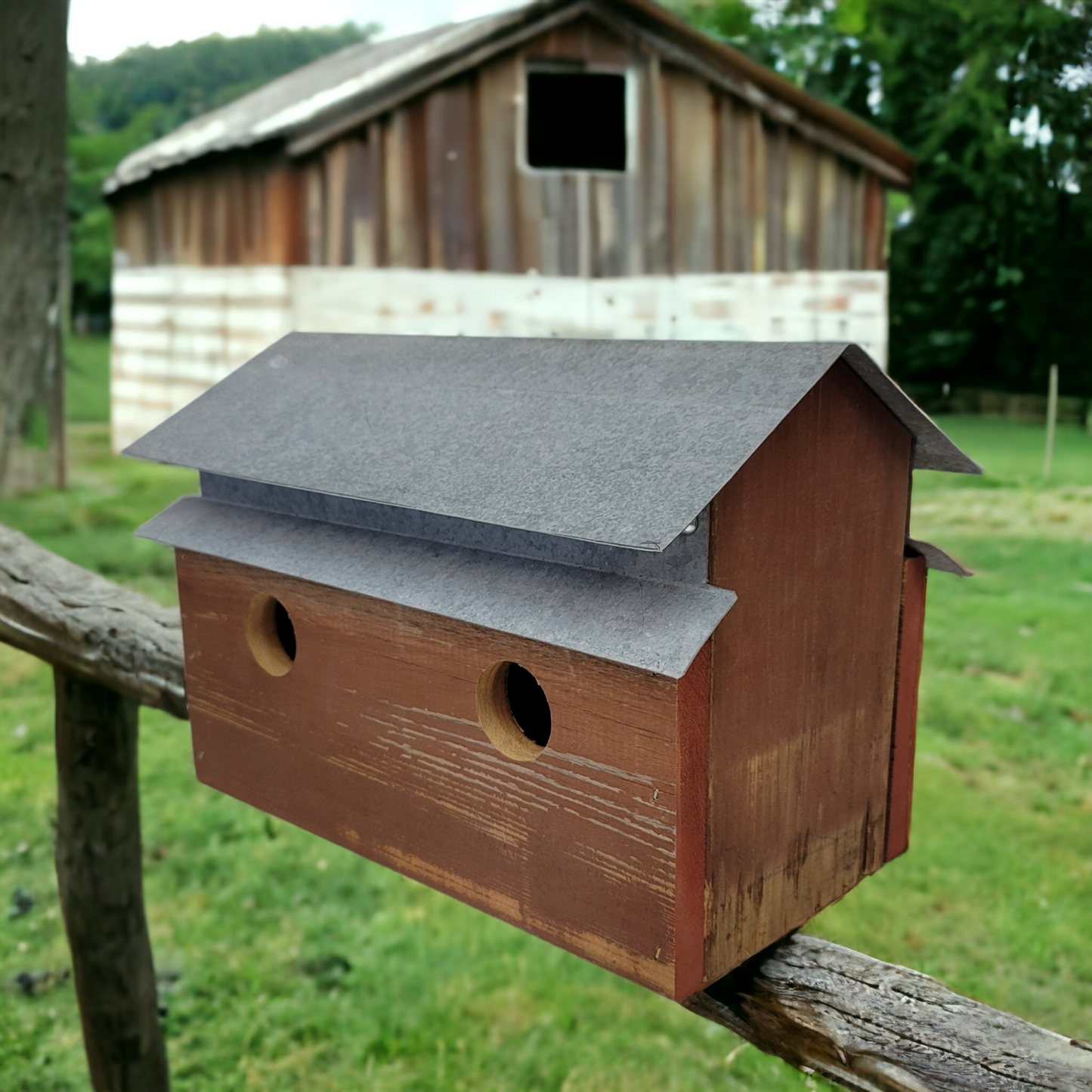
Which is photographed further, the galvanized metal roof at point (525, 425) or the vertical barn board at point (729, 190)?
the vertical barn board at point (729, 190)

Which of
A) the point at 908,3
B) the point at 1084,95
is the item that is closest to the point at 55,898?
the point at 1084,95

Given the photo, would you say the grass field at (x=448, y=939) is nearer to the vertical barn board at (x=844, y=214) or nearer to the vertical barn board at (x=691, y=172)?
the vertical barn board at (x=691, y=172)

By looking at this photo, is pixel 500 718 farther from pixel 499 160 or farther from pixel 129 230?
pixel 129 230

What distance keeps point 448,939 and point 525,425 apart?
2.46 metres

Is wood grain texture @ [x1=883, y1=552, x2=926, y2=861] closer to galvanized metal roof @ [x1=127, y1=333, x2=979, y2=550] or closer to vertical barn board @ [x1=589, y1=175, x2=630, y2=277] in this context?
galvanized metal roof @ [x1=127, y1=333, x2=979, y2=550]

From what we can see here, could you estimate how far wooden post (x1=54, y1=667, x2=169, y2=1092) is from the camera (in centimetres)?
243

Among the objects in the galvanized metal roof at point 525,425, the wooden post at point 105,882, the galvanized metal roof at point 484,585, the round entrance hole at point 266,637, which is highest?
the galvanized metal roof at point 525,425

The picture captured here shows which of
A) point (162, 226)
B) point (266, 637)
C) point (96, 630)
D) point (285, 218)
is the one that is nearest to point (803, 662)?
point (266, 637)

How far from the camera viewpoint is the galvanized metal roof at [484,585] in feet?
3.79

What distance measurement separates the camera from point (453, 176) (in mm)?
6754

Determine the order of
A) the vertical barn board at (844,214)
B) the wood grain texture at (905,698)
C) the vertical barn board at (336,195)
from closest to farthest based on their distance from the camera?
the wood grain texture at (905,698) → the vertical barn board at (336,195) → the vertical barn board at (844,214)

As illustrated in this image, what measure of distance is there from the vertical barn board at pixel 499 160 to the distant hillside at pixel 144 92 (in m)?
12.9

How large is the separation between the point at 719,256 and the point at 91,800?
5.77 metres

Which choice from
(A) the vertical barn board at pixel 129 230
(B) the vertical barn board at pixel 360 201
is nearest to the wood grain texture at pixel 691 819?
(B) the vertical barn board at pixel 360 201
